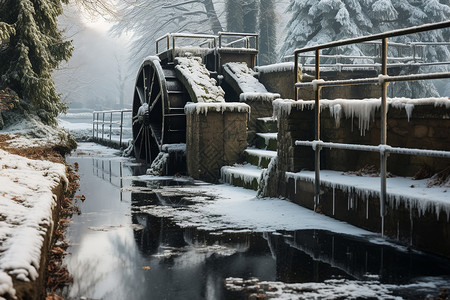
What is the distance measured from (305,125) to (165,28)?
31.8 m

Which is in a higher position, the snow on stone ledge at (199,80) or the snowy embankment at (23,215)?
the snow on stone ledge at (199,80)

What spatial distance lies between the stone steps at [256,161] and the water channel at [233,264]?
3.23 m

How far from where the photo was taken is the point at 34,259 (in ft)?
10.3

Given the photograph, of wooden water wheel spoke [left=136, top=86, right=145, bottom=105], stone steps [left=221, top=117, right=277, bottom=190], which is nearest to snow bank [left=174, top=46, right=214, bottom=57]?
wooden water wheel spoke [left=136, top=86, right=145, bottom=105]

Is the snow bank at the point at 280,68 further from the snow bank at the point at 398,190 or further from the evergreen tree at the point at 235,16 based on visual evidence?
the evergreen tree at the point at 235,16

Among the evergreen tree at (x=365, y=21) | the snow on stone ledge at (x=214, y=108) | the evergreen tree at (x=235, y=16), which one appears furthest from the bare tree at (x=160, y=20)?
the snow on stone ledge at (x=214, y=108)

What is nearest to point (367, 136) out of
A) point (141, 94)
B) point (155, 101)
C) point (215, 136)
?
point (215, 136)

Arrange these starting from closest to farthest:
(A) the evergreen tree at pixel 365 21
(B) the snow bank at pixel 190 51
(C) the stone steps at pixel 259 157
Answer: (C) the stone steps at pixel 259 157, (B) the snow bank at pixel 190 51, (A) the evergreen tree at pixel 365 21

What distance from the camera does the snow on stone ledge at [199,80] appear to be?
40.2 feet

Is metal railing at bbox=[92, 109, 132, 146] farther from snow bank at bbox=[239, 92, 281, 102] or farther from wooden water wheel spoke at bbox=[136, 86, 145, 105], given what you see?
snow bank at bbox=[239, 92, 281, 102]

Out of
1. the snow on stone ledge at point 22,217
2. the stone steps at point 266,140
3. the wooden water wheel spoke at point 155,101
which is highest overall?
the wooden water wheel spoke at point 155,101

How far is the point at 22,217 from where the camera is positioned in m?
4.18

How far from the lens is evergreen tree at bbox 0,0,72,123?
43.7ft

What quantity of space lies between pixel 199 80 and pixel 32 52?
177 inches
